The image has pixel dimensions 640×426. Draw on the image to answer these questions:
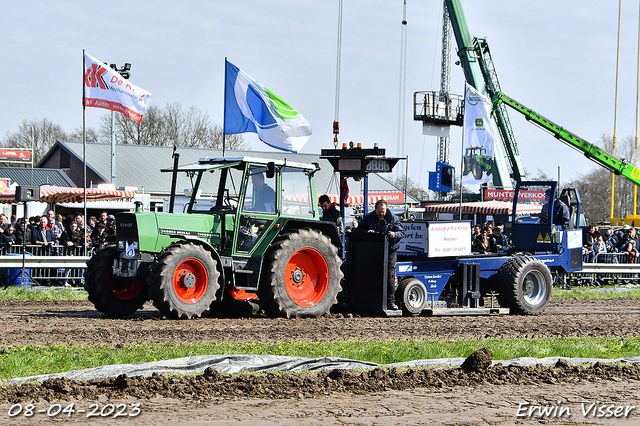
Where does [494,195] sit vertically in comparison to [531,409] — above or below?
above

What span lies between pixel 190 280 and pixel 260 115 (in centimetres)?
628

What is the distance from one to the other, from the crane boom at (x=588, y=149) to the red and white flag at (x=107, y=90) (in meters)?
21.5

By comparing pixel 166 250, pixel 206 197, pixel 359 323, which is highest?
pixel 206 197

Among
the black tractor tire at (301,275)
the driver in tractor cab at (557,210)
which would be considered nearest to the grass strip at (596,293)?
the driver in tractor cab at (557,210)

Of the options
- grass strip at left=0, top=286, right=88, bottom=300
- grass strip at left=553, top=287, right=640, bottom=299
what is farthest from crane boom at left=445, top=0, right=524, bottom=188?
grass strip at left=0, top=286, right=88, bottom=300

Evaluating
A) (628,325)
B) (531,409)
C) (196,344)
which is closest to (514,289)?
(628,325)

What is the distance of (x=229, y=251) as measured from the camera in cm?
1173

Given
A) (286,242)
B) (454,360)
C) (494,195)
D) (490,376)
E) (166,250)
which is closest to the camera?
(490,376)

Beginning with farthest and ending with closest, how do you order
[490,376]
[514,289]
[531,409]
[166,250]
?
[514,289], [166,250], [490,376], [531,409]

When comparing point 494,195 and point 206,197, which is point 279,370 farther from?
point 494,195

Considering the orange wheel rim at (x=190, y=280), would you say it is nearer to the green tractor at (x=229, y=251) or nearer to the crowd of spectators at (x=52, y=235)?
the green tractor at (x=229, y=251)

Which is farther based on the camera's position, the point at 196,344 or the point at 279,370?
the point at 196,344

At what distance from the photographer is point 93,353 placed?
26.2 feet

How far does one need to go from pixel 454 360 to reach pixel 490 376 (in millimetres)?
717
